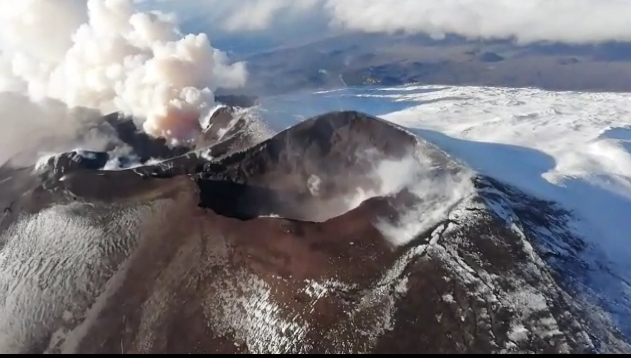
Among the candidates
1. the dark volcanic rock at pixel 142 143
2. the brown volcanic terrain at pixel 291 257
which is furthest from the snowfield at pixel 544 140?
the dark volcanic rock at pixel 142 143

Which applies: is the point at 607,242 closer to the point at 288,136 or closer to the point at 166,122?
the point at 288,136

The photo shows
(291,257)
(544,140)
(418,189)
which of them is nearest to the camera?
(291,257)

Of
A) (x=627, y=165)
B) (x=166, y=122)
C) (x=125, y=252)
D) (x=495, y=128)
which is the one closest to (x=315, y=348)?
(x=125, y=252)

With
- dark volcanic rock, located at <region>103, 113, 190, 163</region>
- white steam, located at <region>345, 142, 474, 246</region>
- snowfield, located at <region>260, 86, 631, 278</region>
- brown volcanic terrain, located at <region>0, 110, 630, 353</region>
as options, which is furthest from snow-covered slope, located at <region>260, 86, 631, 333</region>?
dark volcanic rock, located at <region>103, 113, 190, 163</region>

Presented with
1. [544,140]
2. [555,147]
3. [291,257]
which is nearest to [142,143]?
[291,257]

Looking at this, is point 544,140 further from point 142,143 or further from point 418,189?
point 142,143

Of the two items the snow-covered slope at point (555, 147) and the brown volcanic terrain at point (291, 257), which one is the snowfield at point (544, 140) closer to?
the snow-covered slope at point (555, 147)
